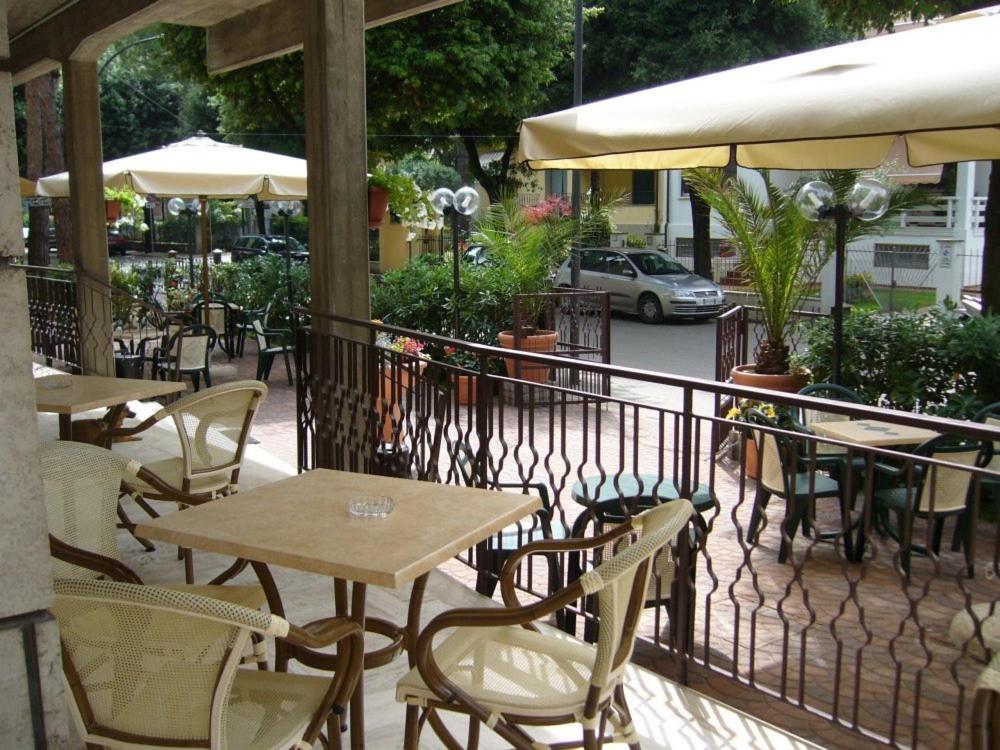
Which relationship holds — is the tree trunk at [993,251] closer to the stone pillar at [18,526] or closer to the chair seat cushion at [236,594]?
the chair seat cushion at [236,594]

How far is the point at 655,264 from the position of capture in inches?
868

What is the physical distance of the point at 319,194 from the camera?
593 cm

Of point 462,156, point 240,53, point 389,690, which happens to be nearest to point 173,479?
point 389,690

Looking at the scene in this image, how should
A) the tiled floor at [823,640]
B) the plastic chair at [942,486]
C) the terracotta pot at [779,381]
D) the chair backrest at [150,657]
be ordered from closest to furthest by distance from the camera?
the chair backrest at [150,657]
the tiled floor at [823,640]
the plastic chair at [942,486]
the terracotta pot at [779,381]

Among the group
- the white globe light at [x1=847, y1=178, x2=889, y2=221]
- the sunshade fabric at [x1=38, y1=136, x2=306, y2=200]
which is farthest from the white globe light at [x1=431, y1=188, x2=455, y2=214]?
the white globe light at [x1=847, y1=178, x2=889, y2=221]

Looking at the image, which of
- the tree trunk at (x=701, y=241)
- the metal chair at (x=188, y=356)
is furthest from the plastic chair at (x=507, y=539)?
the tree trunk at (x=701, y=241)

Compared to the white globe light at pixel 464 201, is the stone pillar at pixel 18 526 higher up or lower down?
lower down

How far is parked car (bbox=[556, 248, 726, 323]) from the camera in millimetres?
20875

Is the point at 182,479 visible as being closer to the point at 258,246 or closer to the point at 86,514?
the point at 86,514

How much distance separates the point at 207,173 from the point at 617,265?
39.6ft

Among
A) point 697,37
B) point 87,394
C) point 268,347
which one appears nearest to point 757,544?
point 87,394

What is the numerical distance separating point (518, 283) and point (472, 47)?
6631mm

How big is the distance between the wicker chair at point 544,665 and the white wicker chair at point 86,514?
74 centimetres

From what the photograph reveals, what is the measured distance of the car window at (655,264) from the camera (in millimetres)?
21797
